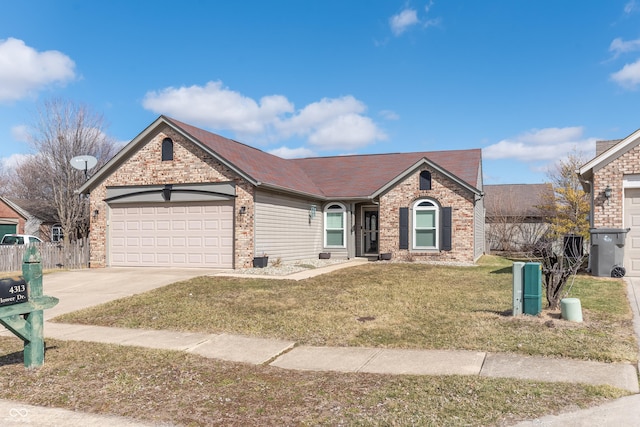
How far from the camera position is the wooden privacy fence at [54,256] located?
63.5 feet

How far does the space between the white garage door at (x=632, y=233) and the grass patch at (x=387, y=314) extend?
1.38m

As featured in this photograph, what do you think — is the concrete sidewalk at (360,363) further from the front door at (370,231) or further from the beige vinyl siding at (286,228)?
the front door at (370,231)

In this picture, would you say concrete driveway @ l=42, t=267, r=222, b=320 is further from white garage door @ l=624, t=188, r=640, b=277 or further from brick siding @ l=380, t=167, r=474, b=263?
white garage door @ l=624, t=188, r=640, b=277

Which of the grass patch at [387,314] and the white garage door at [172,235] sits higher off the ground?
the white garage door at [172,235]

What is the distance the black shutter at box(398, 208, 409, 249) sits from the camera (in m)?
20.5

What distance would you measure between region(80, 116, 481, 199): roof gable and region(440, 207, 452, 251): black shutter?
1303 millimetres

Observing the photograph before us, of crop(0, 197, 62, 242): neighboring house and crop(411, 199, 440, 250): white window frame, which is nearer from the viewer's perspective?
crop(411, 199, 440, 250): white window frame

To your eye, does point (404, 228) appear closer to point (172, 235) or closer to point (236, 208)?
point (236, 208)

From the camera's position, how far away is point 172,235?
1825 centimetres

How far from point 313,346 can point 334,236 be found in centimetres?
1525

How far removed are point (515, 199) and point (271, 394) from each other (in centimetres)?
3311

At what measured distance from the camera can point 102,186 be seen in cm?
1919

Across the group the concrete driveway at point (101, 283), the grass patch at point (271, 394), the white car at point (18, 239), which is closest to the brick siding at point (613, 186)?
the grass patch at point (271, 394)

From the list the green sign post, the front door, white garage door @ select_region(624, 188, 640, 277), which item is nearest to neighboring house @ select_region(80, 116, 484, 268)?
the front door
